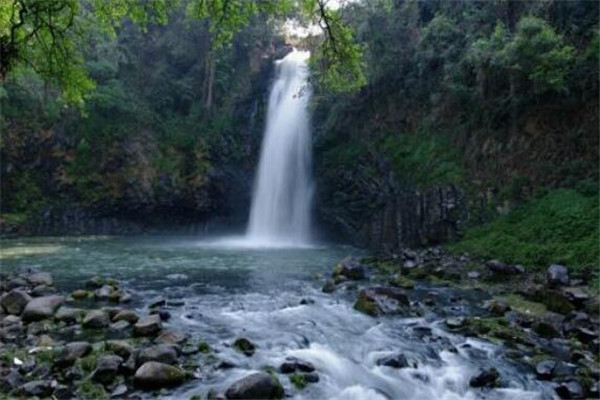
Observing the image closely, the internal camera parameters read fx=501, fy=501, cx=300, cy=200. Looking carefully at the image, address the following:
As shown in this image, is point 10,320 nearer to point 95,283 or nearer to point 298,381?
point 95,283

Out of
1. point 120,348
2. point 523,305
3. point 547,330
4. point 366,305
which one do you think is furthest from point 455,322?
point 120,348

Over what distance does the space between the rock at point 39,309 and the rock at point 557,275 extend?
40.0 feet

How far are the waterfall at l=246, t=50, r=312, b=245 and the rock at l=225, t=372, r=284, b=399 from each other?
2171 cm

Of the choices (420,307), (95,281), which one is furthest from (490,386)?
(95,281)

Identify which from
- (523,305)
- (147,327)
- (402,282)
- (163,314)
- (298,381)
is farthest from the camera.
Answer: (402,282)

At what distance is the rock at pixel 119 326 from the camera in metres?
9.92

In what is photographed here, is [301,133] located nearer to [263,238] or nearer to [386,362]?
[263,238]

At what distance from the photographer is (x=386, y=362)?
338 inches

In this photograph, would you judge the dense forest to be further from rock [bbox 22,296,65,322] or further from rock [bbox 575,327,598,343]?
rock [bbox 575,327,598,343]

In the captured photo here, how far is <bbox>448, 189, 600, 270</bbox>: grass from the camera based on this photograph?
14.6 meters

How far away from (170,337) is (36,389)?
8.57ft

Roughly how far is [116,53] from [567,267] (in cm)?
3072

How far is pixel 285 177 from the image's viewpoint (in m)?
30.9

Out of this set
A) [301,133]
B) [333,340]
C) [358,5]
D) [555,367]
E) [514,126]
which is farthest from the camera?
[301,133]
